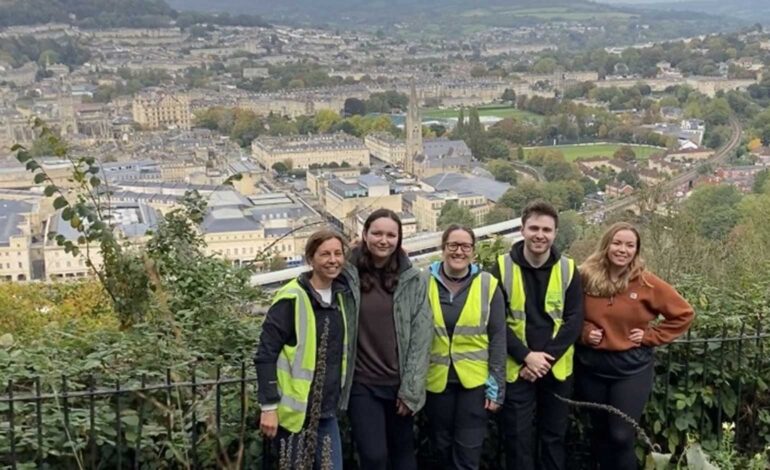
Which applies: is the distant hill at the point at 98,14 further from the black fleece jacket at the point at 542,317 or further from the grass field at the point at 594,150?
→ the black fleece jacket at the point at 542,317

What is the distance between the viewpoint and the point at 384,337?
2104 mm

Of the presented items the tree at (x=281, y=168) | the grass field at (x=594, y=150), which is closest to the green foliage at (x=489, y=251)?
the grass field at (x=594, y=150)

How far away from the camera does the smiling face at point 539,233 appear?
7.24 feet

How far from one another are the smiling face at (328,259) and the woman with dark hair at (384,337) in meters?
0.06

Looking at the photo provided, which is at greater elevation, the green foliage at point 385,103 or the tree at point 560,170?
the green foliage at point 385,103

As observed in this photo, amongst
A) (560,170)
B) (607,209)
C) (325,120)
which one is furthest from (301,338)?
(325,120)

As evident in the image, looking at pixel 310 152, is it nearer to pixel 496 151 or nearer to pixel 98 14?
pixel 496 151

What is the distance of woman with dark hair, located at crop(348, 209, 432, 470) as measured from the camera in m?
2.09

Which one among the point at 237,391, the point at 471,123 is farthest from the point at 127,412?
the point at 471,123

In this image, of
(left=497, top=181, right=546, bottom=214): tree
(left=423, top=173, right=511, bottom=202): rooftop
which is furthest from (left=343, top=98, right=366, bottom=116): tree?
(left=497, top=181, right=546, bottom=214): tree

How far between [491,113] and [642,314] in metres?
50.9

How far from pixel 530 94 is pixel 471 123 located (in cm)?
1769

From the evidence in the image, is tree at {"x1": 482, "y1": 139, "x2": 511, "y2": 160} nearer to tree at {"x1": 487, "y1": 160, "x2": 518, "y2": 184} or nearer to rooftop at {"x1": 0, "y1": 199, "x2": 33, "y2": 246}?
tree at {"x1": 487, "y1": 160, "x2": 518, "y2": 184}

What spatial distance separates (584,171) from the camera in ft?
108
